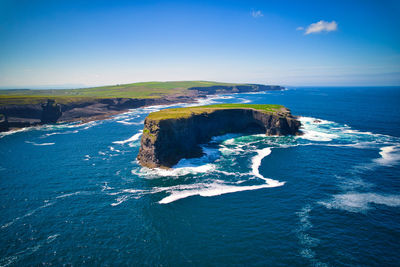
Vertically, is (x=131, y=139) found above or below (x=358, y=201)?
above

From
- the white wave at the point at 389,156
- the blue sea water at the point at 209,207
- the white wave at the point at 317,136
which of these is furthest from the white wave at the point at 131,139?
the white wave at the point at 389,156

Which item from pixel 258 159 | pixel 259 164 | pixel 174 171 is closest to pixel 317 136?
pixel 258 159

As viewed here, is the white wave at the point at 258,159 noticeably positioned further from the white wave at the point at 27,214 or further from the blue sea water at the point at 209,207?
the white wave at the point at 27,214

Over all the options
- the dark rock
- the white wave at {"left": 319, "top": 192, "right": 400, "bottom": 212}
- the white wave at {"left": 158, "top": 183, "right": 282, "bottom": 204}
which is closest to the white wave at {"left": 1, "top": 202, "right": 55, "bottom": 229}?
the white wave at {"left": 158, "top": 183, "right": 282, "bottom": 204}

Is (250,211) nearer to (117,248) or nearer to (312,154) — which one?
(117,248)

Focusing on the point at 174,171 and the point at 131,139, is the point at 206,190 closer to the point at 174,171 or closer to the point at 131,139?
the point at 174,171

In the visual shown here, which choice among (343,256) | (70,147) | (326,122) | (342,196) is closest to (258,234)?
(343,256)
